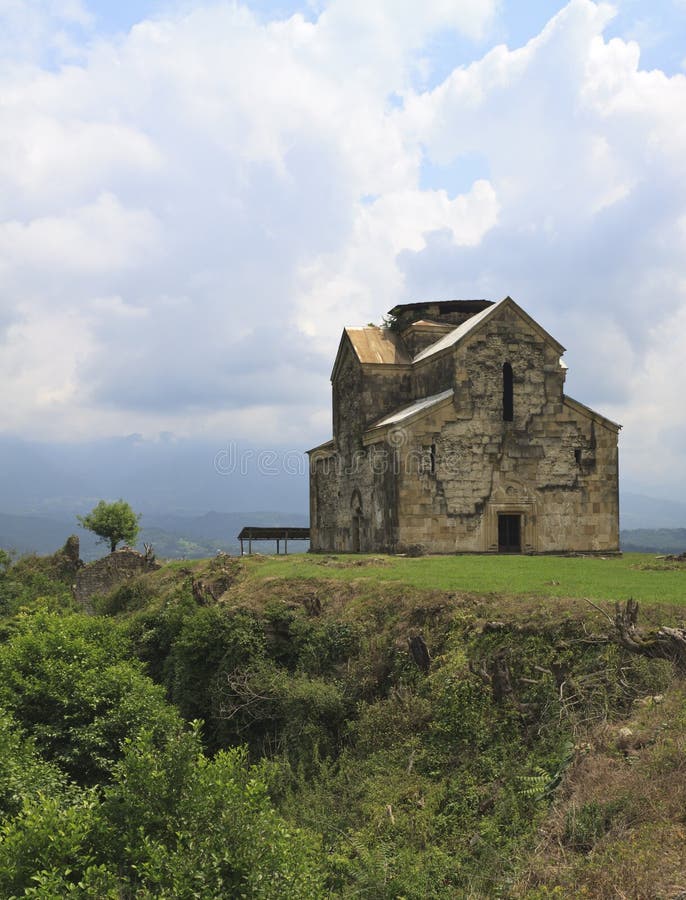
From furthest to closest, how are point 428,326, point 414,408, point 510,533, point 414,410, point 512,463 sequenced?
point 428,326 → point 414,408 → point 414,410 → point 512,463 → point 510,533

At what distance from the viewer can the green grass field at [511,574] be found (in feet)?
51.3

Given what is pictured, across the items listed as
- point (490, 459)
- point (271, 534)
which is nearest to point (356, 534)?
point (490, 459)

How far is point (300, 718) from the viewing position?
15805mm

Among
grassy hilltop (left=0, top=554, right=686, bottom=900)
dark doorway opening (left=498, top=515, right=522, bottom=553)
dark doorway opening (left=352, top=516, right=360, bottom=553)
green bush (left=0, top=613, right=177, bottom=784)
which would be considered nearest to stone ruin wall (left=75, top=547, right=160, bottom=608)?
dark doorway opening (left=352, top=516, right=360, bottom=553)

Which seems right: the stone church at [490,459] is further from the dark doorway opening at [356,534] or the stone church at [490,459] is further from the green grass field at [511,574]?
the green grass field at [511,574]

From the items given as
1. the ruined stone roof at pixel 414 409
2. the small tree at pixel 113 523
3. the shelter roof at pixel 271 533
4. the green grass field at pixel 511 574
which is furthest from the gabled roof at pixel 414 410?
the small tree at pixel 113 523

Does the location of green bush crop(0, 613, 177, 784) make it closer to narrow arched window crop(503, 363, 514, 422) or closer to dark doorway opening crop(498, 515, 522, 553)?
dark doorway opening crop(498, 515, 522, 553)

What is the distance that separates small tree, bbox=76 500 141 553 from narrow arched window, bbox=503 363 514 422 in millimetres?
27410

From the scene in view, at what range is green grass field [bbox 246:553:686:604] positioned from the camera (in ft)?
51.3

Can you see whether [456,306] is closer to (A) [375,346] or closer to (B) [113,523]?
(A) [375,346]

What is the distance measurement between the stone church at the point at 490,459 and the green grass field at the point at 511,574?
2.27m

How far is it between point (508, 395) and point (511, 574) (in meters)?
11.4

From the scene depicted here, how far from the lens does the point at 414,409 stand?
94.6 ft

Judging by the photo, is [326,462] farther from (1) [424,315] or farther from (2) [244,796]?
(2) [244,796]
